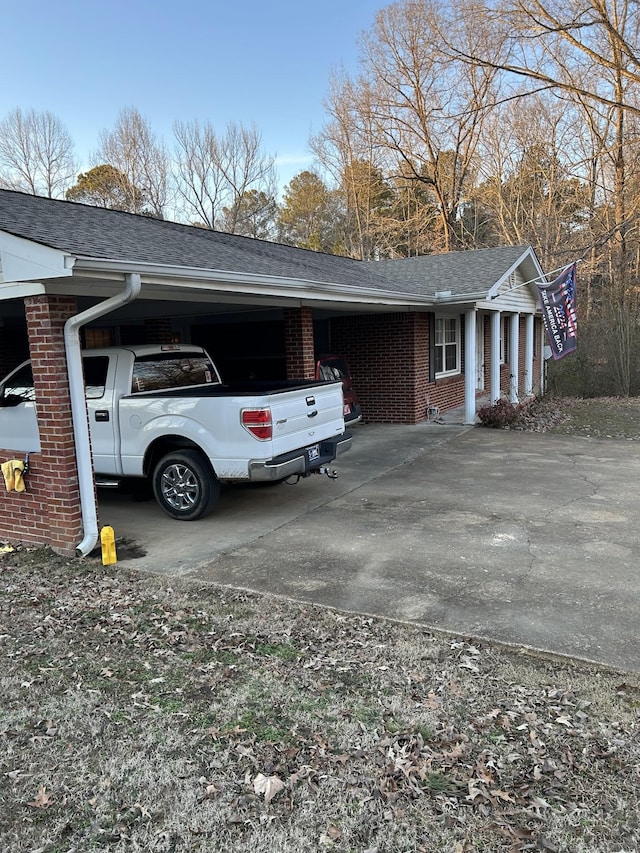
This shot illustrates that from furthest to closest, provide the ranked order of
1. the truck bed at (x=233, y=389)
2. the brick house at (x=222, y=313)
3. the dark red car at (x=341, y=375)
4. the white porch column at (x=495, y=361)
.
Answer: the white porch column at (x=495, y=361), the dark red car at (x=341, y=375), the truck bed at (x=233, y=389), the brick house at (x=222, y=313)

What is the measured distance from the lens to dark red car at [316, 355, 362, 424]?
10292 millimetres

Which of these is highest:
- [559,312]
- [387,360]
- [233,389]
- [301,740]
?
[559,312]

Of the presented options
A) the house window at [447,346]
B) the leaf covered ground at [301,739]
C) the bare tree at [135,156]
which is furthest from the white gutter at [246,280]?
the bare tree at [135,156]

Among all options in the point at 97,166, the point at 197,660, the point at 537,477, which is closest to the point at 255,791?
the point at 197,660

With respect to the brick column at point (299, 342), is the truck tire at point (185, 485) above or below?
below

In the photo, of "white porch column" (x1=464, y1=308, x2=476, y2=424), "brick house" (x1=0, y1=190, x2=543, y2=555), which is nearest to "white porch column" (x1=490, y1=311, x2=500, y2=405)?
"brick house" (x1=0, y1=190, x2=543, y2=555)

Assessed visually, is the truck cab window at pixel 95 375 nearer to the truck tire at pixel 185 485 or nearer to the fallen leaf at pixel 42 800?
the truck tire at pixel 185 485

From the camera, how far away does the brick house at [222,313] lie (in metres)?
5.45

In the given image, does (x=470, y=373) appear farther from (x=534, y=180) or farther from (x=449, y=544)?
(x=534, y=180)

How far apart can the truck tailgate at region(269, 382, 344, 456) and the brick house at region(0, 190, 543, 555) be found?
135cm

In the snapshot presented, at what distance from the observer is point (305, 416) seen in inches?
268

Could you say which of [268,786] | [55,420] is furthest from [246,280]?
[268,786]

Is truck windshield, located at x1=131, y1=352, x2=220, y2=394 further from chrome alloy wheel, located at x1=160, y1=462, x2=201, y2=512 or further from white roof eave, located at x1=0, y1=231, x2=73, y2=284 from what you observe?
white roof eave, located at x1=0, y1=231, x2=73, y2=284

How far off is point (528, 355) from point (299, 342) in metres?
11.3
